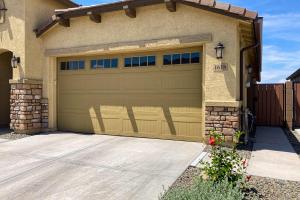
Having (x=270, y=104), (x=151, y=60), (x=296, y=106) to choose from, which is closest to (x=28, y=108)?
(x=151, y=60)

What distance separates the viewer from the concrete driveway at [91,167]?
14.6 feet

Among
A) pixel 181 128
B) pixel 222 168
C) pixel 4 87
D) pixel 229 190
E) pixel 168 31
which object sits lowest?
pixel 229 190

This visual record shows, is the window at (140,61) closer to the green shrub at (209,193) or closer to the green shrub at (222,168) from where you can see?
the green shrub at (222,168)

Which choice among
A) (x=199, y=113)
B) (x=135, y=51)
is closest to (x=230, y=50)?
(x=199, y=113)

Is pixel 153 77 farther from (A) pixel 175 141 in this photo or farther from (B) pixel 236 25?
(B) pixel 236 25

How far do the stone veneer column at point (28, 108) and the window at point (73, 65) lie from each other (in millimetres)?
1131

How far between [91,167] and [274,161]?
4121mm

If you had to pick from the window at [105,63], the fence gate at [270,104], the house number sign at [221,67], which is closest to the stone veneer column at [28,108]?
the window at [105,63]

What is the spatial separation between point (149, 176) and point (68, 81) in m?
6.21

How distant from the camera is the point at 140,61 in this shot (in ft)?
28.9

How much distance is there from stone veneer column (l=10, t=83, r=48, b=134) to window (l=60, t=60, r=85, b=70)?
113 cm

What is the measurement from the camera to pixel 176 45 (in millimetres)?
7918

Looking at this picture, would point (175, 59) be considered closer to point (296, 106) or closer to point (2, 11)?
point (2, 11)

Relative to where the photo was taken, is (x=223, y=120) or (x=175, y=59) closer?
(x=223, y=120)
